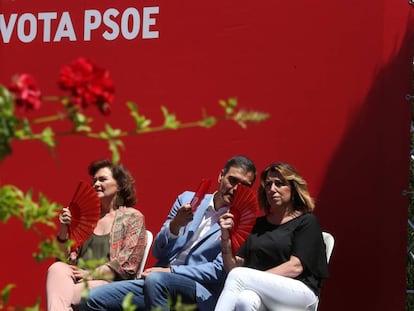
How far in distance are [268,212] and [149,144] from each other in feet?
3.74

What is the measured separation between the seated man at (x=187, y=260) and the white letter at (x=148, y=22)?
3.66 ft

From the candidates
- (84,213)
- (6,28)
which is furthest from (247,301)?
(6,28)

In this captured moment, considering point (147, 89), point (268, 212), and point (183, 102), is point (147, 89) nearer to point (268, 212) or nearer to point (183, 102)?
point (183, 102)

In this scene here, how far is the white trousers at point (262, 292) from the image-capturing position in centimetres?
514

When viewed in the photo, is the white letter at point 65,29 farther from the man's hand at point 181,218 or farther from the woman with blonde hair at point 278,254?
the woman with blonde hair at point 278,254

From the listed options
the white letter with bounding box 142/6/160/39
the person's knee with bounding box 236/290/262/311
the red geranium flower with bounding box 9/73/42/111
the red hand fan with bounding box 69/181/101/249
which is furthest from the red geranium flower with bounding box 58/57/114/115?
the white letter with bounding box 142/6/160/39

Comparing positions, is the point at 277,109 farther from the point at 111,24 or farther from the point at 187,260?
the point at 111,24

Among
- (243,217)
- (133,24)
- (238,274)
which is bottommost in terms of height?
(238,274)

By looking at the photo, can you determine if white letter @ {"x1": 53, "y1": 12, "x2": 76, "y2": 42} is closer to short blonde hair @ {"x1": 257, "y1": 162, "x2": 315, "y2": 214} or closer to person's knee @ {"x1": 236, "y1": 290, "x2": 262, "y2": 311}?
short blonde hair @ {"x1": 257, "y1": 162, "x2": 315, "y2": 214}

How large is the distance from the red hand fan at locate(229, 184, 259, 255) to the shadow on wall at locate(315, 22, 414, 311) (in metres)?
0.68

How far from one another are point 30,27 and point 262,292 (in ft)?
8.31

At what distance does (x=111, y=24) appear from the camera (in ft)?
21.7

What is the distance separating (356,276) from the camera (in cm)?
592

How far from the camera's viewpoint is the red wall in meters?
5.94
